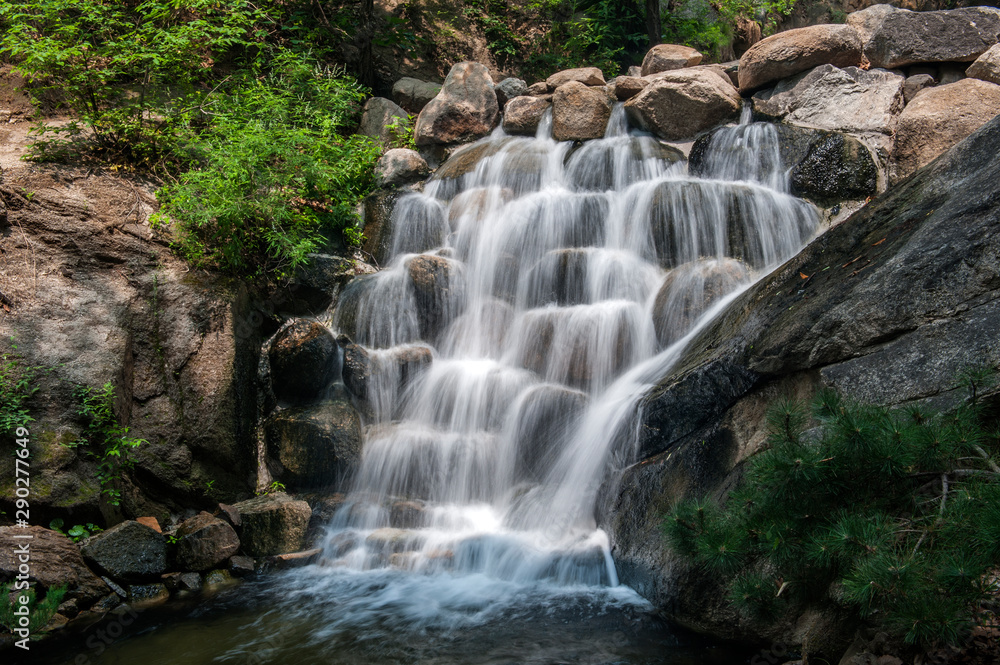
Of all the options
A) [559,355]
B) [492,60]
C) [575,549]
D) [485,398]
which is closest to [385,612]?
[575,549]

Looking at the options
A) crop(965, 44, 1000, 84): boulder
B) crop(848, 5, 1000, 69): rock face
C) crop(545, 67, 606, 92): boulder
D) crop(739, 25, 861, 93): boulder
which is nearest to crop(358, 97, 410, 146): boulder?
crop(545, 67, 606, 92): boulder

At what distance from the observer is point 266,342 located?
23.4ft

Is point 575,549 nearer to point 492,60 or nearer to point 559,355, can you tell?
point 559,355

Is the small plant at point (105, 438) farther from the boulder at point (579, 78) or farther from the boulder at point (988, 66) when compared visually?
the boulder at point (988, 66)

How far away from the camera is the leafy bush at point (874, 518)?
80.7 inches

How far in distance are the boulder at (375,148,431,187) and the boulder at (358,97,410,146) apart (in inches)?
42.4

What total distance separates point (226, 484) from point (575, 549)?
3.64 m

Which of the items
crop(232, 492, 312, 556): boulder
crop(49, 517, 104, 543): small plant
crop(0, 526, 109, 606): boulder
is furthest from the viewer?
crop(232, 492, 312, 556): boulder

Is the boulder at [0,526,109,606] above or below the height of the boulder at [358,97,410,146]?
below

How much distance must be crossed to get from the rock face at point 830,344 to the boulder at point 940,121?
356 centimetres

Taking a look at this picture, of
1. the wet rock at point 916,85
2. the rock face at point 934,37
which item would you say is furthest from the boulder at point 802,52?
the wet rock at point 916,85

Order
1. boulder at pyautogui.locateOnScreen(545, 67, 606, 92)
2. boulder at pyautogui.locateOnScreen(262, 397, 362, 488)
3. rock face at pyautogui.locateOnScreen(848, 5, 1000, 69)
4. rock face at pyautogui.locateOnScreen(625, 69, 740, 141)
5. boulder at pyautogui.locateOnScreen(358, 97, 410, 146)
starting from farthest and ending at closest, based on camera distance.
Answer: boulder at pyautogui.locateOnScreen(545, 67, 606, 92) < boulder at pyautogui.locateOnScreen(358, 97, 410, 146) < rock face at pyautogui.locateOnScreen(625, 69, 740, 141) < rock face at pyautogui.locateOnScreen(848, 5, 1000, 69) < boulder at pyautogui.locateOnScreen(262, 397, 362, 488)

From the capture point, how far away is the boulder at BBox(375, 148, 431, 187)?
960 cm

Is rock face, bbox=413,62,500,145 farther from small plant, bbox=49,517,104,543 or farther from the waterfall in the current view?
small plant, bbox=49,517,104,543
